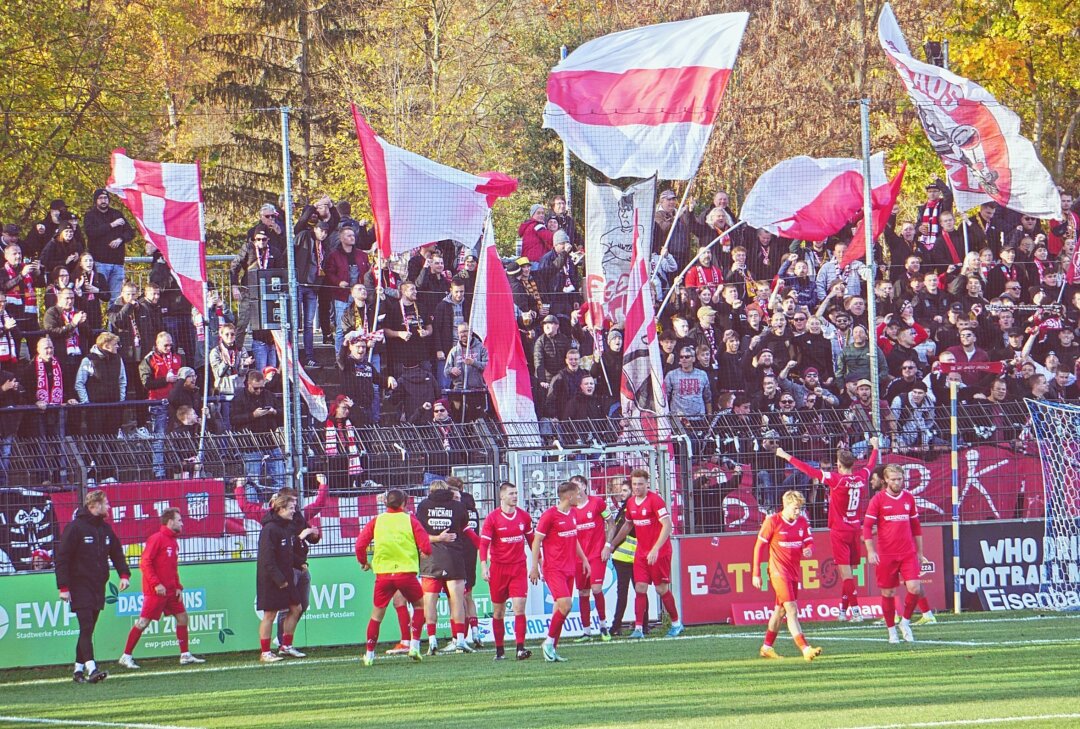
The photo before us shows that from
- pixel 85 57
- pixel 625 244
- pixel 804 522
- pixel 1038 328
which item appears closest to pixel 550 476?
pixel 625 244

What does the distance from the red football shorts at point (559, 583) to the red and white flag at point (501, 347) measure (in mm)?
4513

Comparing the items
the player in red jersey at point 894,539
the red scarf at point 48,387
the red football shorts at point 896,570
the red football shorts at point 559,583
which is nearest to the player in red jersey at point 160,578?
the red scarf at point 48,387

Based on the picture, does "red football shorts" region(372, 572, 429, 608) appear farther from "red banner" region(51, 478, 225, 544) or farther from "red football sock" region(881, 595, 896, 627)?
"red football sock" region(881, 595, 896, 627)

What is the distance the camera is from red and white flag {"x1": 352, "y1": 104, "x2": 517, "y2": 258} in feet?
63.8

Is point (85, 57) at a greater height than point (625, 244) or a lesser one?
greater

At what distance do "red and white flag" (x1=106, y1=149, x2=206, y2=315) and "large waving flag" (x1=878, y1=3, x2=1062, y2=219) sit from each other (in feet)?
31.3

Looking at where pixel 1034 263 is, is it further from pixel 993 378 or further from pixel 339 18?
pixel 339 18

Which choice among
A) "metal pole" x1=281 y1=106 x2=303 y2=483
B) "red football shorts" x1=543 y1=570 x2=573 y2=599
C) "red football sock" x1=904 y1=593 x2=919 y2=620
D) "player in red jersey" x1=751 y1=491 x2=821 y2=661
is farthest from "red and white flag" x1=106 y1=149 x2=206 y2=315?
"red football sock" x1=904 y1=593 x2=919 y2=620

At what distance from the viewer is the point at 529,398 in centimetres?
2008

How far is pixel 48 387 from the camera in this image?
18.9m

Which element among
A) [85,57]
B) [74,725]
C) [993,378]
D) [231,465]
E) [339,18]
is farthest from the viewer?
[339,18]

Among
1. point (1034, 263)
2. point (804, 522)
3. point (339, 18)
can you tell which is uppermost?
point (339, 18)

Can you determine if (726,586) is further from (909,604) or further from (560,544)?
(560,544)

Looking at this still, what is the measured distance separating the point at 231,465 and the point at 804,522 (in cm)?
672
